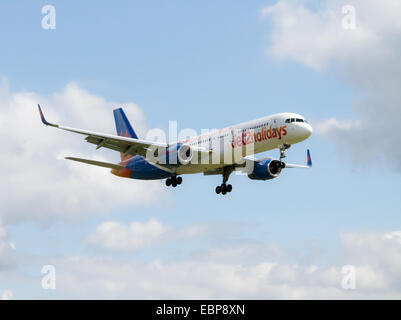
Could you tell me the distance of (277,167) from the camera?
62.8 meters

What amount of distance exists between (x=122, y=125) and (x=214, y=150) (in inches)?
686

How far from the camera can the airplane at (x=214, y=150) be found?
56.4m

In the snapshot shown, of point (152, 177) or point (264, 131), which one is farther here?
point (152, 177)

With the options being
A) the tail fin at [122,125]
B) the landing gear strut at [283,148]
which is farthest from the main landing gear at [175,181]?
the tail fin at [122,125]

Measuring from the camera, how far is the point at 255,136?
5728 centimetres

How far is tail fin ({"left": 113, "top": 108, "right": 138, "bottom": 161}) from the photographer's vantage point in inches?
2859

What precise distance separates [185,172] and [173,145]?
3771 millimetres

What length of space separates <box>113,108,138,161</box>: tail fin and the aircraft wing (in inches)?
403

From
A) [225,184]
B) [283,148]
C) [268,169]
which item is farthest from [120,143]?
[283,148]

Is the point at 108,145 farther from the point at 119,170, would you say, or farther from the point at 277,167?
the point at 277,167

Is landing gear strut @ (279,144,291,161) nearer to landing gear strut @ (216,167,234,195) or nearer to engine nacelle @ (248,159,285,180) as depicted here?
engine nacelle @ (248,159,285,180)
